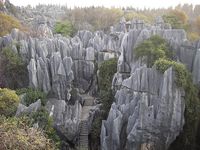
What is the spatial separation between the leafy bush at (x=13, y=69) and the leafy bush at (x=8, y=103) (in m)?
8.19

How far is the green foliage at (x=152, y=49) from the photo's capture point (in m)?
20.0

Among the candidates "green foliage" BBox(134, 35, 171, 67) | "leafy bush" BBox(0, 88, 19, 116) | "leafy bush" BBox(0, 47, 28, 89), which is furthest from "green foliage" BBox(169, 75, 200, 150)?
"leafy bush" BBox(0, 47, 28, 89)

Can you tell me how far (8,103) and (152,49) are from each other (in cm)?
867

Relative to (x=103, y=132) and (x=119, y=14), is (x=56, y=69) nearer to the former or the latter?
(x=103, y=132)

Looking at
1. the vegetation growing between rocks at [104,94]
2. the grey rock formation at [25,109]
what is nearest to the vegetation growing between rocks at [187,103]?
the vegetation growing between rocks at [104,94]

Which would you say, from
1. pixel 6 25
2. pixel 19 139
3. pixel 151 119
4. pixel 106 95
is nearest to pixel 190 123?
pixel 151 119

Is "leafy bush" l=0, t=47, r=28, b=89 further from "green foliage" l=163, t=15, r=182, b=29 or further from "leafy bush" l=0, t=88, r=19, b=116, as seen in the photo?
"green foliage" l=163, t=15, r=182, b=29

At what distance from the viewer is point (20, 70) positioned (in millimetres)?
27234

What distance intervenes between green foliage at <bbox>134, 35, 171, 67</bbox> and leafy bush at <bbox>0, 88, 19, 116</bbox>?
7.84 metres

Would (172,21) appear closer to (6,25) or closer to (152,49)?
(6,25)

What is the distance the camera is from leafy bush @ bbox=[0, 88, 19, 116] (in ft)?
56.5

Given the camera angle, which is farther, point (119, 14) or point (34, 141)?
point (119, 14)

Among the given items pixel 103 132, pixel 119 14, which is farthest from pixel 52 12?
pixel 103 132

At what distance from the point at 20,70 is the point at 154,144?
14.1 metres
